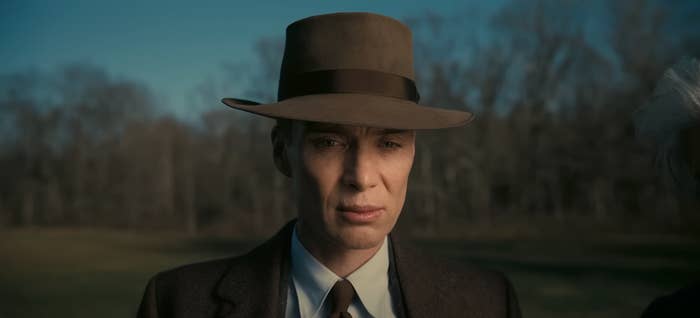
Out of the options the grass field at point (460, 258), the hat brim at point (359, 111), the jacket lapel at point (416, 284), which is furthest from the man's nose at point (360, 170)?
the grass field at point (460, 258)

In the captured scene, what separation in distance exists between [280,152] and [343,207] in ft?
1.48

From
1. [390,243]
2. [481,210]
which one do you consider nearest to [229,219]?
[481,210]

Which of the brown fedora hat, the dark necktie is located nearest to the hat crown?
the brown fedora hat

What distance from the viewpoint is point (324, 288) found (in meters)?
2.13

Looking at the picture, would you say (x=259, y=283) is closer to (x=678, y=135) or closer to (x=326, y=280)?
(x=326, y=280)

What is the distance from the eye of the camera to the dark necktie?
2.06 m

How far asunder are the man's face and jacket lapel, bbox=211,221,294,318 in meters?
0.25

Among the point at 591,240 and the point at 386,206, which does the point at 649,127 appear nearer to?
the point at 386,206

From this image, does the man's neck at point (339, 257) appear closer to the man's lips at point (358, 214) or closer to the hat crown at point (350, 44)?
the man's lips at point (358, 214)

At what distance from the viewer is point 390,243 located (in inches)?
93.8

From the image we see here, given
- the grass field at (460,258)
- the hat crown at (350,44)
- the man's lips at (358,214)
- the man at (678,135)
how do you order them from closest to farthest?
the man at (678,135), the man's lips at (358,214), the hat crown at (350,44), the grass field at (460,258)

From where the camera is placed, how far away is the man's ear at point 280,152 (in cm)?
229

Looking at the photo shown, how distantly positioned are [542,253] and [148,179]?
23243 mm

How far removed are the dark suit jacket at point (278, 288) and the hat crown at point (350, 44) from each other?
2.28 feet
